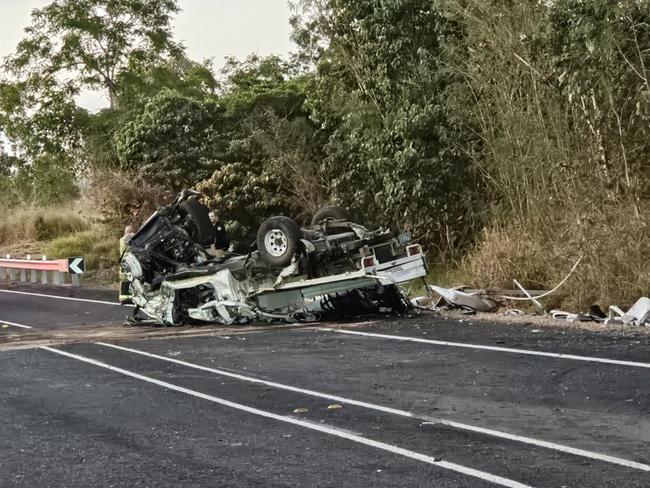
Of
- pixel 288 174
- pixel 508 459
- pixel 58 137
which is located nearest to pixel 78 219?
pixel 58 137

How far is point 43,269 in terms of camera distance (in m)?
24.5

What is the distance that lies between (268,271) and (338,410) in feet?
18.9

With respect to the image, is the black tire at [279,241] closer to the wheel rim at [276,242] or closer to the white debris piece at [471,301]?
the wheel rim at [276,242]

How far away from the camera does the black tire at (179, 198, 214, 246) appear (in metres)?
13.6

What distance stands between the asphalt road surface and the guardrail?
11.1 m

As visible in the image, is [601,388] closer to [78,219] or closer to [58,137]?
[78,219]

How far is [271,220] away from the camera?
1281 cm

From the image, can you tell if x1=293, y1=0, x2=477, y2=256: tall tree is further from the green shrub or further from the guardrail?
the green shrub

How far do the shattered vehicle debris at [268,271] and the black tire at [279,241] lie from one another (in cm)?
1

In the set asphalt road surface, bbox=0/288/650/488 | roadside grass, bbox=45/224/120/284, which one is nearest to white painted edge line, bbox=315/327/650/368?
asphalt road surface, bbox=0/288/650/488

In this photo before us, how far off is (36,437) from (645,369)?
5.37 meters

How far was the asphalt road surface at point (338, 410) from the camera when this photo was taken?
569 cm

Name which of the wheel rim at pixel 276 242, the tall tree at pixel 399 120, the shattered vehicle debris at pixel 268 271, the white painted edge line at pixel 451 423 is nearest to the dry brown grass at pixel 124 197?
the tall tree at pixel 399 120

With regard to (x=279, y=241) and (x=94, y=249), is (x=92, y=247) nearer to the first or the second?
(x=94, y=249)
